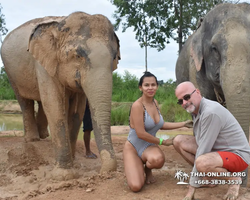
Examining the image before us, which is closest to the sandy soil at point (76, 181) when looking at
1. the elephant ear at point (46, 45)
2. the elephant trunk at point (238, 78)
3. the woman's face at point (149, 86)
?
the elephant trunk at point (238, 78)

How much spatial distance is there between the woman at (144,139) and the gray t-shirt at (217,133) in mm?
743

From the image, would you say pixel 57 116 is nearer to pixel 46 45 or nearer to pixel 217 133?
pixel 46 45

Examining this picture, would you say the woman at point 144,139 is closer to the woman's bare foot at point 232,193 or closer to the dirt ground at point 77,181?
the dirt ground at point 77,181

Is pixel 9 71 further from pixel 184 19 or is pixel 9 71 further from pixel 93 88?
pixel 184 19

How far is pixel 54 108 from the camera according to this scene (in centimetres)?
498

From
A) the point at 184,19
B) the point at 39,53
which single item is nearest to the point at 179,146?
the point at 39,53

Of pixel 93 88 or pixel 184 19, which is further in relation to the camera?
pixel 184 19

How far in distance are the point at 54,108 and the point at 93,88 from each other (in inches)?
32.1

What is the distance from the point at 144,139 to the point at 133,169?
14.2 inches

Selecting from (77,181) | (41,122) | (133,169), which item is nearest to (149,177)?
(133,169)

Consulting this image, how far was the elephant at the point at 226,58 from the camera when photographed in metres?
4.12

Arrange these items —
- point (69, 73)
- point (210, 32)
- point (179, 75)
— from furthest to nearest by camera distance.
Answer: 1. point (179, 75)
2. point (210, 32)
3. point (69, 73)

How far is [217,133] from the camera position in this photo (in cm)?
314

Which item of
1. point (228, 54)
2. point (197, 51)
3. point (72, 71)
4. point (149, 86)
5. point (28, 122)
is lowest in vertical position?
point (28, 122)
